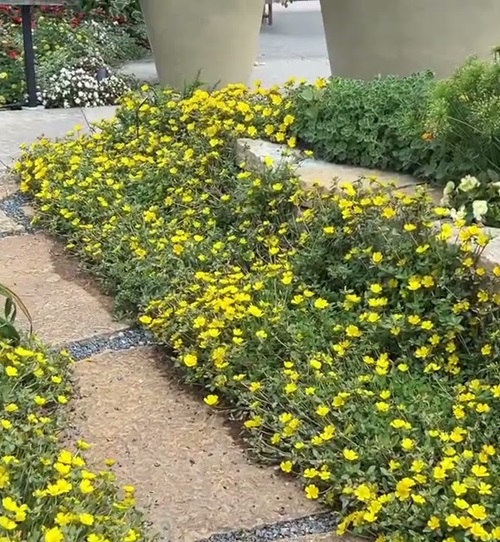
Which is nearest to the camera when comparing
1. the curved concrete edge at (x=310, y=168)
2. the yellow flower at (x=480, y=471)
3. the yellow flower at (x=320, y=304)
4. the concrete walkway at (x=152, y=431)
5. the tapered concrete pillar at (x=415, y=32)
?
the yellow flower at (x=480, y=471)

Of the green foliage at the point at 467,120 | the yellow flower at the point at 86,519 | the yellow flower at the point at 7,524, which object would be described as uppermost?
the green foliage at the point at 467,120

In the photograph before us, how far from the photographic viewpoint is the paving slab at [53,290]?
2.99 metres

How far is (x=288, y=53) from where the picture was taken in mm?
9555

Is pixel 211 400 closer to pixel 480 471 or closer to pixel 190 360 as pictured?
pixel 190 360

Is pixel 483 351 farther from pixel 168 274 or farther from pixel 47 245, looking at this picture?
pixel 47 245

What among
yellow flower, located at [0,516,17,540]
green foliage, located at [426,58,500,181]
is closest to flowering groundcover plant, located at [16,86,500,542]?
green foliage, located at [426,58,500,181]

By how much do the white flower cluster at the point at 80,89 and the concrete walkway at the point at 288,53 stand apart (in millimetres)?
631

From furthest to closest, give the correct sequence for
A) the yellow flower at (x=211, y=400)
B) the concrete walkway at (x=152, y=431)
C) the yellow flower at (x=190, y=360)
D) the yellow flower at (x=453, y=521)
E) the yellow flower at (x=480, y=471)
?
the yellow flower at (x=190, y=360) → the yellow flower at (x=211, y=400) → the concrete walkway at (x=152, y=431) → the yellow flower at (x=480, y=471) → the yellow flower at (x=453, y=521)

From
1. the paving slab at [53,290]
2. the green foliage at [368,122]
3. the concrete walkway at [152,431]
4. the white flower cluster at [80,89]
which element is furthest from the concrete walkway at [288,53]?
the concrete walkway at [152,431]

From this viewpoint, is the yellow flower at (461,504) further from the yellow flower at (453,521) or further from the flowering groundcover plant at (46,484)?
Answer: the flowering groundcover plant at (46,484)

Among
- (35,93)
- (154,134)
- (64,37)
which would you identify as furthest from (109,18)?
(154,134)

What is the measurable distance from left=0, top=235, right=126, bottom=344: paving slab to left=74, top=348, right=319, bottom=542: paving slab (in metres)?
0.24

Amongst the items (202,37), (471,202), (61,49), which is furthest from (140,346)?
(61,49)

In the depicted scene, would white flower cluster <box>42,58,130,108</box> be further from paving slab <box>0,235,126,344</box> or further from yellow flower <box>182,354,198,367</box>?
yellow flower <box>182,354,198,367</box>
